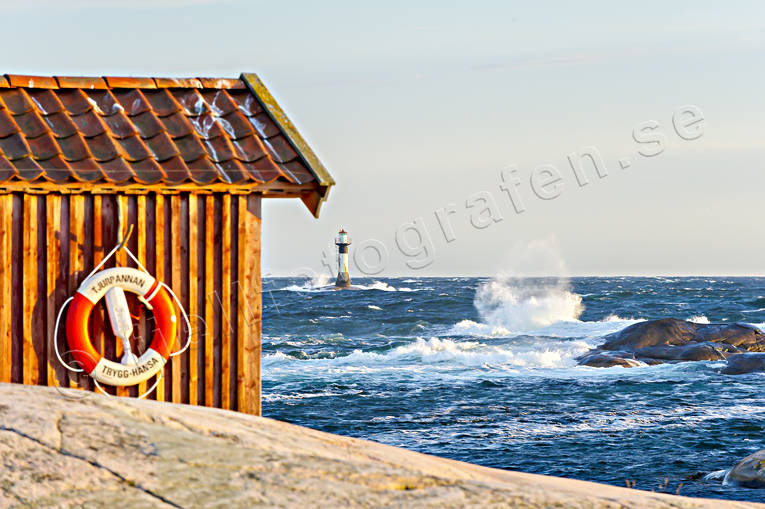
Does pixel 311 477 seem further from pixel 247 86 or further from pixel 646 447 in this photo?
pixel 646 447

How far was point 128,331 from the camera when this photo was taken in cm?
637

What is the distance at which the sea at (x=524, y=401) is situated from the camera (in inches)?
514

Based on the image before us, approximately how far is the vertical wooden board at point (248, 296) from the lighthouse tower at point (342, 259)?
58.5m

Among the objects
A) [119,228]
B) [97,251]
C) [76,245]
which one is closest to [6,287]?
[76,245]

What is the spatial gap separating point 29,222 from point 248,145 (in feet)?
5.59

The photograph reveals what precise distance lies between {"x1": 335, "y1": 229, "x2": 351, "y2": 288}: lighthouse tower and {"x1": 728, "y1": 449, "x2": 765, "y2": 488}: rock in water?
54448 millimetres

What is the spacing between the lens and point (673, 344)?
25859 millimetres

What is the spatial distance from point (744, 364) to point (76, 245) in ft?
63.9

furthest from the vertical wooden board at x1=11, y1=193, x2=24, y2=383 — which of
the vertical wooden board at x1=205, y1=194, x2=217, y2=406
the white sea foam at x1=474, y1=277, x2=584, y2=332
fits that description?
the white sea foam at x1=474, y1=277, x2=584, y2=332

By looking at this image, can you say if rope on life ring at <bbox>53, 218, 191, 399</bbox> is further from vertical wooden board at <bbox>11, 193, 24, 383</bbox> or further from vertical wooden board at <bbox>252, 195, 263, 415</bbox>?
vertical wooden board at <bbox>252, 195, 263, 415</bbox>

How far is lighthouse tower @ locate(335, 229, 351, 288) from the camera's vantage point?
65.6 metres

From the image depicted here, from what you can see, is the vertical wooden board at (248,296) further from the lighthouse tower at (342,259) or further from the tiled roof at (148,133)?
the lighthouse tower at (342,259)

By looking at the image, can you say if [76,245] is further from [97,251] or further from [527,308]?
[527,308]

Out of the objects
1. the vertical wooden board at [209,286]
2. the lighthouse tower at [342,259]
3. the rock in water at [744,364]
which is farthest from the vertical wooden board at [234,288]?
the lighthouse tower at [342,259]
